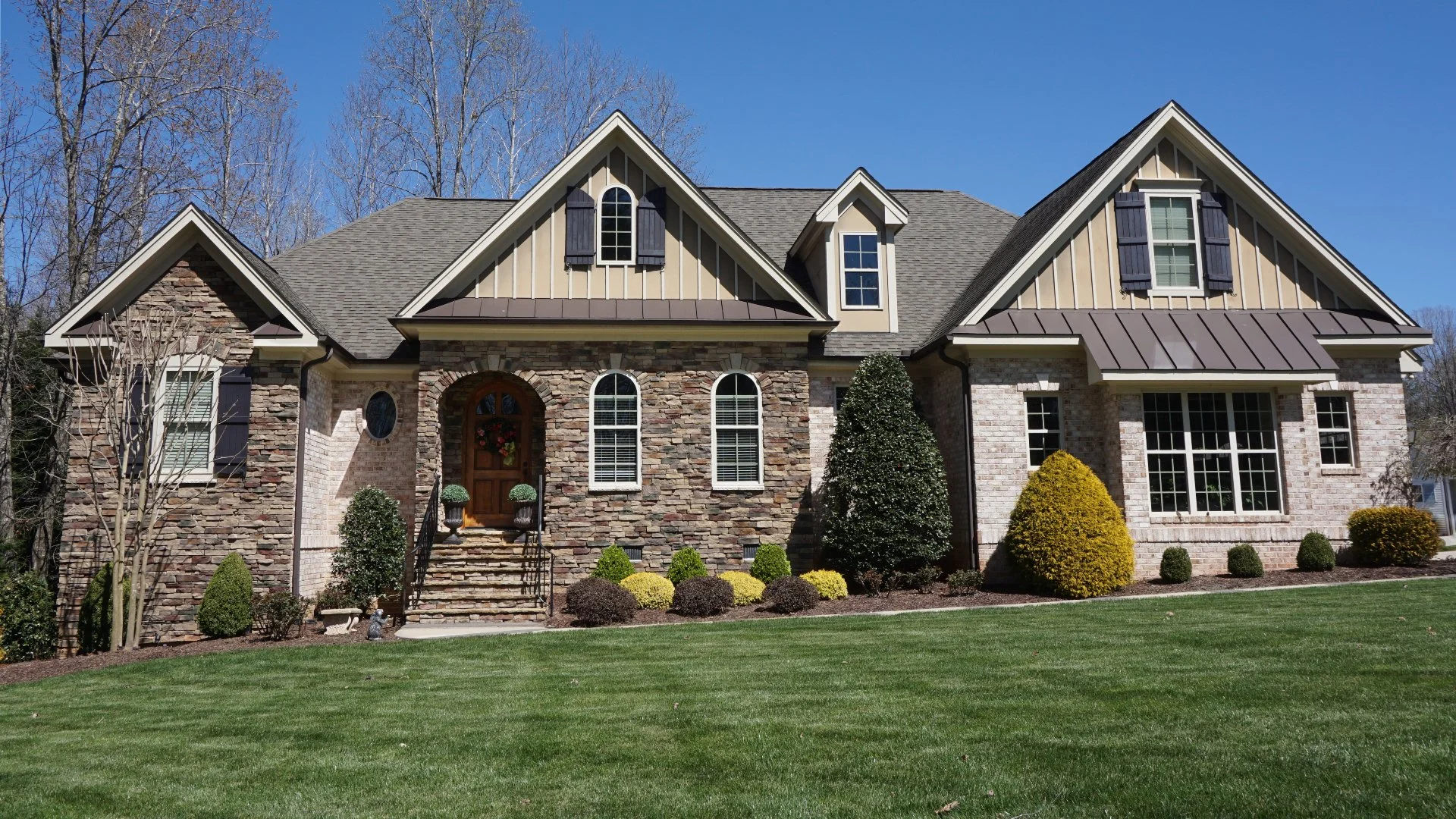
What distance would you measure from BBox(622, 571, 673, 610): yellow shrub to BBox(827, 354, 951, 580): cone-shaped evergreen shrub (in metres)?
2.95

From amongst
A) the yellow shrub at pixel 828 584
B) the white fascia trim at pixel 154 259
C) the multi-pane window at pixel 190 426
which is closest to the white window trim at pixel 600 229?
the white fascia trim at pixel 154 259

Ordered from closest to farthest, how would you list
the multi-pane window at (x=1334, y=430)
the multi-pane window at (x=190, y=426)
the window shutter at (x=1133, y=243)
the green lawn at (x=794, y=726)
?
the green lawn at (x=794, y=726), the multi-pane window at (x=190, y=426), the multi-pane window at (x=1334, y=430), the window shutter at (x=1133, y=243)

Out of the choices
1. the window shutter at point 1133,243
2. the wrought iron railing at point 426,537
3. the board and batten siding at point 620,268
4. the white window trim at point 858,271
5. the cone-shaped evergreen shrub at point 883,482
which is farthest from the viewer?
the white window trim at point 858,271

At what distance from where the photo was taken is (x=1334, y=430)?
17703 mm

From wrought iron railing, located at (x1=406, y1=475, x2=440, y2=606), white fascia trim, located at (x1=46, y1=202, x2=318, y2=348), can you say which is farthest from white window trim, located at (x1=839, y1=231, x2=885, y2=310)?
white fascia trim, located at (x1=46, y1=202, x2=318, y2=348)

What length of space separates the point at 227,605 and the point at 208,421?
320 cm

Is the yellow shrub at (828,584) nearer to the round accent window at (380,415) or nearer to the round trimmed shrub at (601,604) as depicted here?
the round trimmed shrub at (601,604)

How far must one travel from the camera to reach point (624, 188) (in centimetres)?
1750

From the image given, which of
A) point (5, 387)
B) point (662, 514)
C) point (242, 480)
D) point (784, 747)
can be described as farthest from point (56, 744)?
point (5, 387)

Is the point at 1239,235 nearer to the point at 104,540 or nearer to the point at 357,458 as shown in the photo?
the point at 357,458

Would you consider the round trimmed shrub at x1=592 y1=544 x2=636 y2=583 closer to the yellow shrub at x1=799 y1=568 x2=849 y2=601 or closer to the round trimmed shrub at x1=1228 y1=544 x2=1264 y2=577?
the yellow shrub at x1=799 y1=568 x2=849 y2=601

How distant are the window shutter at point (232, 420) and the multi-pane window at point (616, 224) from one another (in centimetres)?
629

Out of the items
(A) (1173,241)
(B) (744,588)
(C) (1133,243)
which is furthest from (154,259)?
(A) (1173,241)

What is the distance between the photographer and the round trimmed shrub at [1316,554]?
16375 millimetres
